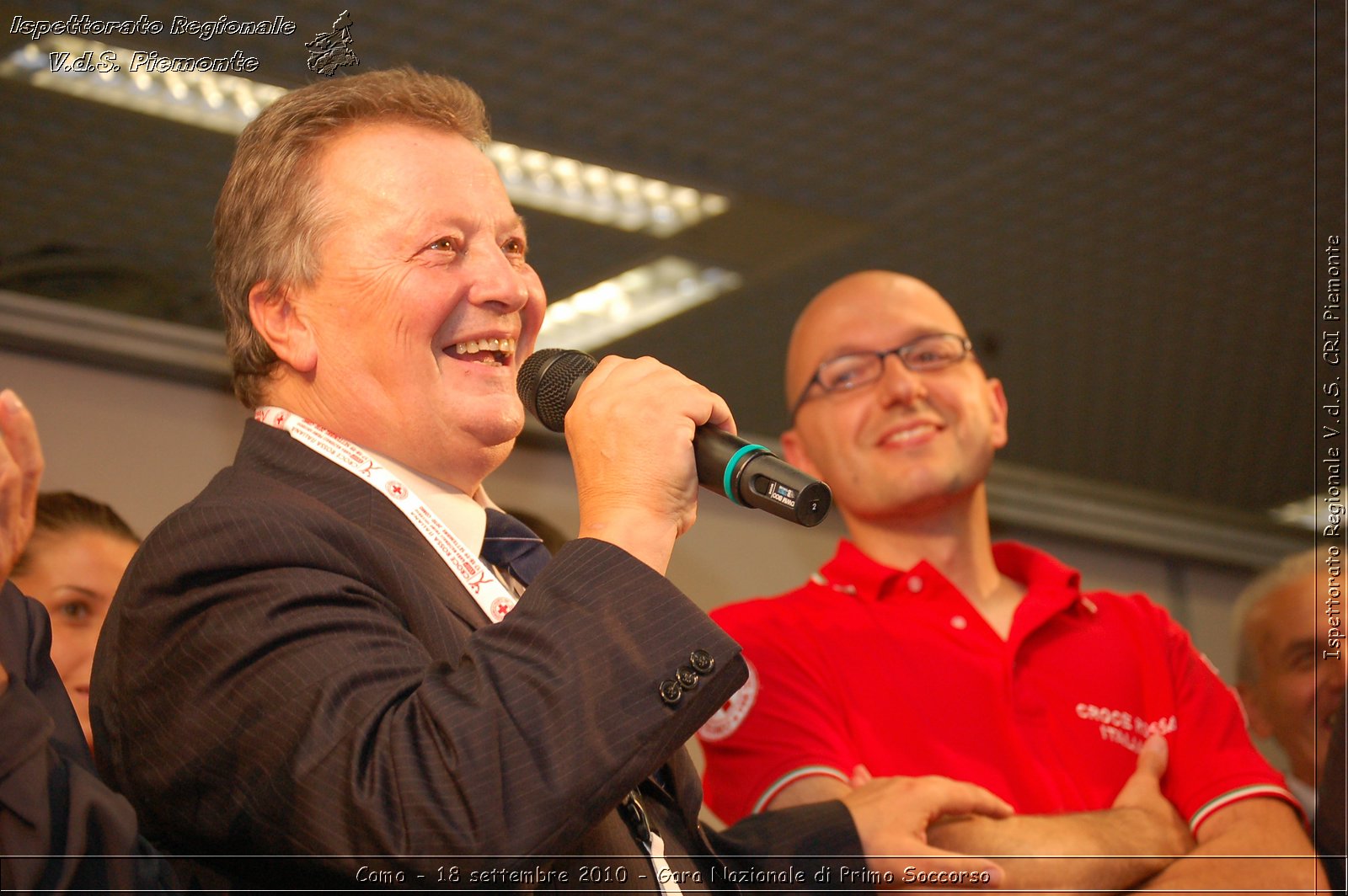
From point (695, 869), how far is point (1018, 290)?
74.3 inches

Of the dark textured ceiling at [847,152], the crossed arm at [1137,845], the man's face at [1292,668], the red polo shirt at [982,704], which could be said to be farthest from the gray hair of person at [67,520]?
the man's face at [1292,668]

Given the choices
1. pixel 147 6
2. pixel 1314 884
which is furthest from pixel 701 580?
pixel 147 6

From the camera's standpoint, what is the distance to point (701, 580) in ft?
8.25

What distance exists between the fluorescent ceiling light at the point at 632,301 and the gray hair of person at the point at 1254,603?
3.80ft

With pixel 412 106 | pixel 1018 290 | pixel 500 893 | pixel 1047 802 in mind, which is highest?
pixel 1018 290

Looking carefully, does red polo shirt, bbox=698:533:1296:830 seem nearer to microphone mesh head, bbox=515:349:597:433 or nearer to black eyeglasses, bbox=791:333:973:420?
black eyeglasses, bbox=791:333:973:420

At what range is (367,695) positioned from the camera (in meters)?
1.05

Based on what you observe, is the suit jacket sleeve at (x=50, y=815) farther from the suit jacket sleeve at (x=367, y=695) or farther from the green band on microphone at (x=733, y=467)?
the green band on microphone at (x=733, y=467)

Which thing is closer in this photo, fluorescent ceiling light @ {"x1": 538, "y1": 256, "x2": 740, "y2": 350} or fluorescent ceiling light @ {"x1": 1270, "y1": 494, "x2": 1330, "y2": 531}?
fluorescent ceiling light @ {"x1": 538, "y1": 256, "x2": 740, "y2": 350}

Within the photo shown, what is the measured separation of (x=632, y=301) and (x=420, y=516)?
1492 millimetres

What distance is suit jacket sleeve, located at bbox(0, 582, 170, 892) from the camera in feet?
3.32

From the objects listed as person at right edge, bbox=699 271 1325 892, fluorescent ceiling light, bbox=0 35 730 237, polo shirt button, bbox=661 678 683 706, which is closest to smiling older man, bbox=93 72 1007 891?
polo shirt button, bbox=661 678 683 706

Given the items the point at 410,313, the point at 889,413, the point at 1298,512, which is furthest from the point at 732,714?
the point at 1298,512

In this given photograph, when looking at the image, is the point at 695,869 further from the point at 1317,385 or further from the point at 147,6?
the point at 1317,385
